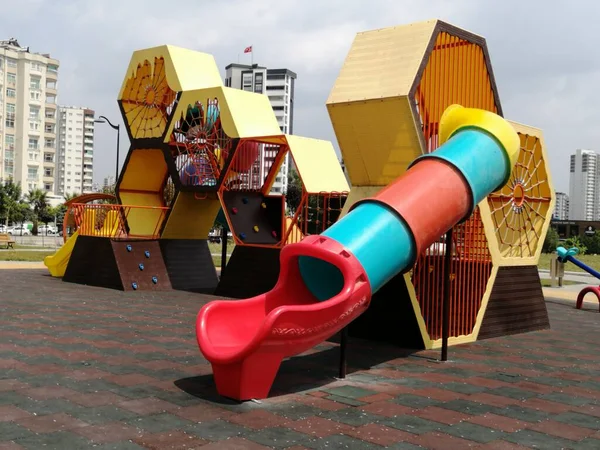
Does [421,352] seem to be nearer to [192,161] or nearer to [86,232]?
[192,161]

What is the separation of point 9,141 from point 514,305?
94.1 metres

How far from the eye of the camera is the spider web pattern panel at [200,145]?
17719mm

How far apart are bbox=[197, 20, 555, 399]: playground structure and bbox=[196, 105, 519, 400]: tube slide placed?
28mm

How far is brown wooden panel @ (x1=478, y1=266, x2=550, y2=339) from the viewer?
41.1 ft

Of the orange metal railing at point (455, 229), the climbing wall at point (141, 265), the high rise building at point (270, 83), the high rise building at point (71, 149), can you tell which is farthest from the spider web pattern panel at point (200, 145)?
the high rise building at point (71, 149)

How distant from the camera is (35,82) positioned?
317 feet

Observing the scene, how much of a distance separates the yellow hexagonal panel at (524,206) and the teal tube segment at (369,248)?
445 cm

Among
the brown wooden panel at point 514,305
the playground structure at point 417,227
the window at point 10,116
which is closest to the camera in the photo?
the playground structure at point 417,227

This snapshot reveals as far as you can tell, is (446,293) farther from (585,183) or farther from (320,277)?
(585,183)

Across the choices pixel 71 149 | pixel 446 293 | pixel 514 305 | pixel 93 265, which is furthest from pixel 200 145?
pixel 71 149

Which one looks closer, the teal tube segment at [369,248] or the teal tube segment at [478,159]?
the teal tube segment at [369,248]

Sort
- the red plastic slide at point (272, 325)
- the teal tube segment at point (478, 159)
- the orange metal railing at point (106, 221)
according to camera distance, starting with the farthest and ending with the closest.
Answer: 1. the orange metal railing at point (106, 221)
2. the teal tube segment at point (478, 159)
3. the red plastic slide at point (272, 325)

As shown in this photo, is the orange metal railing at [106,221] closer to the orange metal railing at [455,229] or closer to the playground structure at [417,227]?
the playground structure at [417,227]

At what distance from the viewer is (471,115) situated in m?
10.0
